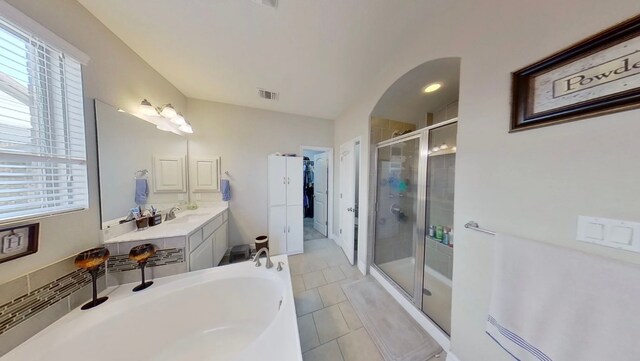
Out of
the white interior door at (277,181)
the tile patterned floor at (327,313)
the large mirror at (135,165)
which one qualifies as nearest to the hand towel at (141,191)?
the large mirror at (135,165)

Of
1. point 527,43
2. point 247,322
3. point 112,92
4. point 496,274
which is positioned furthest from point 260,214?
point 527,43

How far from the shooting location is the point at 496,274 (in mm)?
916

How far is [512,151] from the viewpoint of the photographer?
0.92m

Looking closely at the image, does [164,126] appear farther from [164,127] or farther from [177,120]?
[177,120]

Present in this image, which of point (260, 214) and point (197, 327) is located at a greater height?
point (260, 214)

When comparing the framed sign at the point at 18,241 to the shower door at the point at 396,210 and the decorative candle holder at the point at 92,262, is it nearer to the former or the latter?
the decorative candle holder at the point at 92,262

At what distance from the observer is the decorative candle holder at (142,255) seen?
51.3 inches

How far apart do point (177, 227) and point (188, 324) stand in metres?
0.87

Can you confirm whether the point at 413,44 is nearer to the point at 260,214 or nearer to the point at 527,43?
the point at 527,43

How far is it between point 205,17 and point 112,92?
1035 mm

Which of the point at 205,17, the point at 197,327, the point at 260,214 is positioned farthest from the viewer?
the point at 260,214

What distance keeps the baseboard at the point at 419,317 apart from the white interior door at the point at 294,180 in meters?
1.65

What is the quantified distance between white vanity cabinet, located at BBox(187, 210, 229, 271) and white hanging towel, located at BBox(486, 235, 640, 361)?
7.70ft

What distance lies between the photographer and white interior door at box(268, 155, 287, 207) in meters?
2.77
